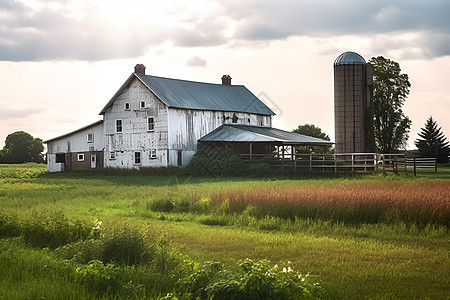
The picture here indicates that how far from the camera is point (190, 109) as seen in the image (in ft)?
167

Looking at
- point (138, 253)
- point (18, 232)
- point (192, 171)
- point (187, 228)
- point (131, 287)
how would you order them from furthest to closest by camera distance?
point (192, 171) < point (187, 228) < point (18, 232) < point (138, 253) < point (131, 287)

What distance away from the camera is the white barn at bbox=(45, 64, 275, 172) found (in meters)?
49.8

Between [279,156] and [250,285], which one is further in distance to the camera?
[279,156]

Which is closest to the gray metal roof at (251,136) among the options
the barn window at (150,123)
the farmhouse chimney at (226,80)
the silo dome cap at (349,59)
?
the barn window at (150,123)

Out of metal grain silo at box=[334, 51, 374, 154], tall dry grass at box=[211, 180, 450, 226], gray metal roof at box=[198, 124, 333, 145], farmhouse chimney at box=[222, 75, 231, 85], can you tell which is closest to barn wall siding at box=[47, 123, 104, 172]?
gray metal roof at box=[198, 124, 333, 145]

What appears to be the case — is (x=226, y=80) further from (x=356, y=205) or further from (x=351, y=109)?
(x=356, y=205)

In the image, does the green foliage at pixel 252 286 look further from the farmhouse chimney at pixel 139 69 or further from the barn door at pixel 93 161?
the barn door at pixel 93 161

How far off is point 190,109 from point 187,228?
114 feet

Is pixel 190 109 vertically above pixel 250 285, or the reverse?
pixel 190 109

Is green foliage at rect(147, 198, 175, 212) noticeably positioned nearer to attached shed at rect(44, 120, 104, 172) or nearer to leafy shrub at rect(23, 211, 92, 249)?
leafy shrub at rect(23, 211, 92, 249)

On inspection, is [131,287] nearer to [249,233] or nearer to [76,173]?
[249,233]

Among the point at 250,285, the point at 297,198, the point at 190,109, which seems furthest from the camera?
the point at 190,109

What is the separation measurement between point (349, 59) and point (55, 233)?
42800 mm

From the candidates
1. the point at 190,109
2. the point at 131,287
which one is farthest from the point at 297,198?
the point at 190,109
